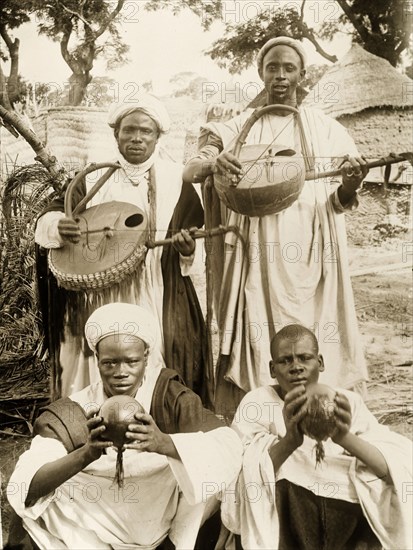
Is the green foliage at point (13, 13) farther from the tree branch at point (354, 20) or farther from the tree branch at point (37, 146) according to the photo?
the tree branch at point (354, 20)

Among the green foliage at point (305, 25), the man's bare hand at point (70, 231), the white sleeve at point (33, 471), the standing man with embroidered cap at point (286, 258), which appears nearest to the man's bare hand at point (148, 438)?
the white sleeve at point (33, 471)

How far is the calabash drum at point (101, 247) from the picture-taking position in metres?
4.01

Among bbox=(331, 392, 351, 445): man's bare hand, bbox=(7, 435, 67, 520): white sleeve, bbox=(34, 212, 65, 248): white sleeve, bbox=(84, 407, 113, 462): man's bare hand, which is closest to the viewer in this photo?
bbox=(84, 407, 113, 462): man's bare hand

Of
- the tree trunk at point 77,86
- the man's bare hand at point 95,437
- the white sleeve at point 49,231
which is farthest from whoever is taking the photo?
the tree trunk at point 77,86

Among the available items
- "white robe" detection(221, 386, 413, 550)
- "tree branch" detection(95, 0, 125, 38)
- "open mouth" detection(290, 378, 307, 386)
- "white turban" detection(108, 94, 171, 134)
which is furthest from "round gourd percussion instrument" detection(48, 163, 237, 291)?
"white robe" detection(221, 386, 413, 550)

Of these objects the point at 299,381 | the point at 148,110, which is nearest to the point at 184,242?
the point at 148,110

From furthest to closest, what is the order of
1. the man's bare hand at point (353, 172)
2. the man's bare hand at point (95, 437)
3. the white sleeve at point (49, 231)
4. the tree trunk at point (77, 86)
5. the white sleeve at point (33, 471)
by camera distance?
the tree trunk at point (77, 86)
the white sleeve at point (49, 231)
the man's bare hand at point (353, 172)
the white sleeve at point (33, 471)
the man's bare hand at point (95, 437)

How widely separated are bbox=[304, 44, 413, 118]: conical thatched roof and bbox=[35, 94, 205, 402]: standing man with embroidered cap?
76 centimetres

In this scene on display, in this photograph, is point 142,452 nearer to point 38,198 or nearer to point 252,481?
point 252,481

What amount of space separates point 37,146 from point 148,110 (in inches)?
24.5

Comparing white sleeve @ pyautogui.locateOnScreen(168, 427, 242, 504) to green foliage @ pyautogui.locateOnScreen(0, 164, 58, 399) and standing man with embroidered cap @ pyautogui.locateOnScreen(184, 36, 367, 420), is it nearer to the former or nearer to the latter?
standing man with embroidered cap @ pyautogui.locateOnScreen(184, 36, 367, 420)

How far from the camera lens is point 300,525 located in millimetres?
3801

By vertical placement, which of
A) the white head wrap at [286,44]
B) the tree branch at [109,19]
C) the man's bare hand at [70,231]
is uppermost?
the tree branch at [109,19]

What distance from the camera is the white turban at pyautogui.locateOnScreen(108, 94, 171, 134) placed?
4.07 metres
